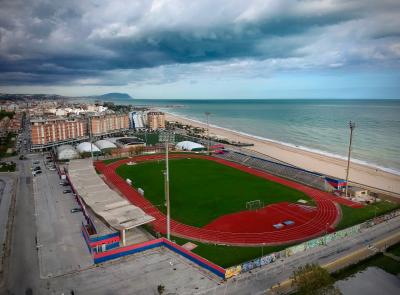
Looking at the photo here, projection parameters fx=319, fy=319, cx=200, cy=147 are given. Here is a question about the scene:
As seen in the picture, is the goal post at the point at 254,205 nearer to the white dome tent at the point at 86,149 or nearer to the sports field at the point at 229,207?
the sports field at the point at 229,207

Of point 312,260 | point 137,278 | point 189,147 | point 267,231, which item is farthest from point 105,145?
point 312,260

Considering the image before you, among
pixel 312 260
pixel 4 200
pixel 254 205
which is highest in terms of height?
pixel 254 205

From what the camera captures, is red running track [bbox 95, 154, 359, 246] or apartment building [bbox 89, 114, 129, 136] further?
apartment building [bbox 89, 114, 129, 136]

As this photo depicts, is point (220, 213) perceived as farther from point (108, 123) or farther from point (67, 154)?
point (108, 123)

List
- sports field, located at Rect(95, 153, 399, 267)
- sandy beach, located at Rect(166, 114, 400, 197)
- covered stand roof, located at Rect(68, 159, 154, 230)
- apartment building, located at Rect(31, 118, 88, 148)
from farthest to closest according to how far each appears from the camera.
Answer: apartment building, located at Rect(31, 118, 88, 148) < sandy beach, located at Rect(166, 114, 400, 197) < sports field, located at Rect(95, 153, 399, 267) < covered stand roof, located at Rect(68, 159, 154, 230)

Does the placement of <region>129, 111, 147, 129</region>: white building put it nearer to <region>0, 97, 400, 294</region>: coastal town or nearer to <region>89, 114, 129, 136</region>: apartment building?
<region>89, 114, 129, 136</region>: apartment building

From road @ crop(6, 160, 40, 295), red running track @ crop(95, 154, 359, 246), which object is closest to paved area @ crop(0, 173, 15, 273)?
road @ crop(6, 160, 40, 295)

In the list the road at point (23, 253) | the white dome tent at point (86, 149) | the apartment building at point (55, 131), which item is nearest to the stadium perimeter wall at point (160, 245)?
the road at point (23, 253)

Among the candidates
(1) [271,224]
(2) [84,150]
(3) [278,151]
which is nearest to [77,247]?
(1) [271,224]
